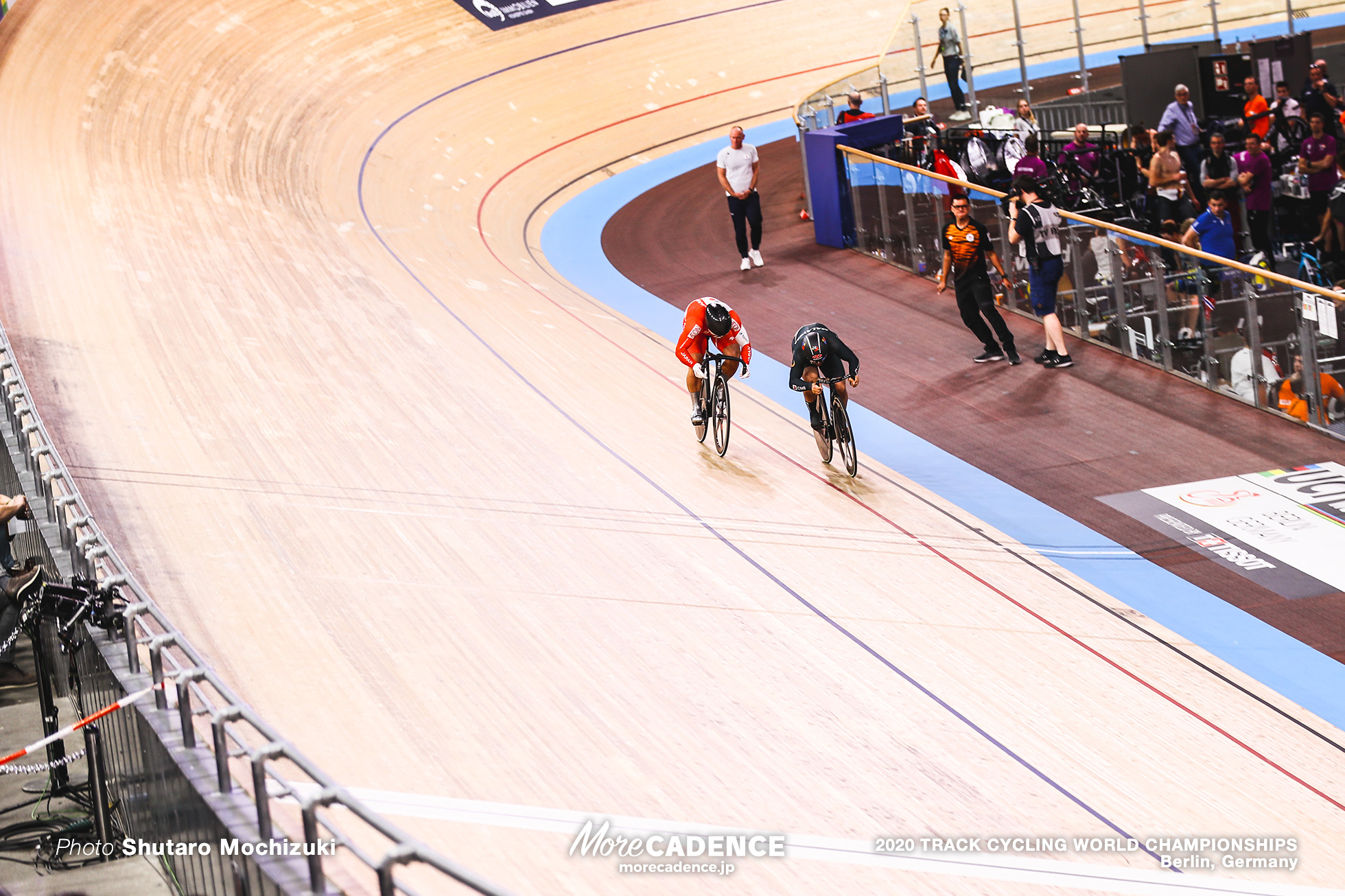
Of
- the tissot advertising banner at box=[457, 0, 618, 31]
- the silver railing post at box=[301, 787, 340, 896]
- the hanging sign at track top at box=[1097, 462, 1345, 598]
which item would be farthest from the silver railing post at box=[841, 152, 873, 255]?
the silver railing post at box=[301, 787, 340, 896]

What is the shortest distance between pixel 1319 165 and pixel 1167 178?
1106 millimetres

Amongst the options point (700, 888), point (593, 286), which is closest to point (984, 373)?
point (593, 286)

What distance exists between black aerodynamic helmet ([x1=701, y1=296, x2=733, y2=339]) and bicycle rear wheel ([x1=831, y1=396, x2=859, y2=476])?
2.37 ft

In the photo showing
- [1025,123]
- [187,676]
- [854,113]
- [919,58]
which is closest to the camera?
[187,676]

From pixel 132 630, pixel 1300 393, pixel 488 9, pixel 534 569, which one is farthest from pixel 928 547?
pixel 488 9

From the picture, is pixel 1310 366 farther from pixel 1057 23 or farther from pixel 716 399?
pixel 1057 23

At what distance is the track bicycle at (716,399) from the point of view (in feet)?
23.7

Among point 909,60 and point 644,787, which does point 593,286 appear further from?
point 644,787

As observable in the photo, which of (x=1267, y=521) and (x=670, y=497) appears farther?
(x=670, y=497)

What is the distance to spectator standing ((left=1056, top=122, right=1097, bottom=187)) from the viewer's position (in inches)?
449

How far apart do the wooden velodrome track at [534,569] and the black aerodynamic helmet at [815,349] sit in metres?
0.74

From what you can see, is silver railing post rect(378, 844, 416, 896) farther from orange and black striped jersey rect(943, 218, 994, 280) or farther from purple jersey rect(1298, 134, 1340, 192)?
purple jersey rect(1298, 134, 1340, 192)

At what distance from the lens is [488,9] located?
647 inches

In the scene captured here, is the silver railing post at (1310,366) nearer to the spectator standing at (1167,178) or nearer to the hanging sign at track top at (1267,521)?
the hanging sign at track top at (1267,521)
